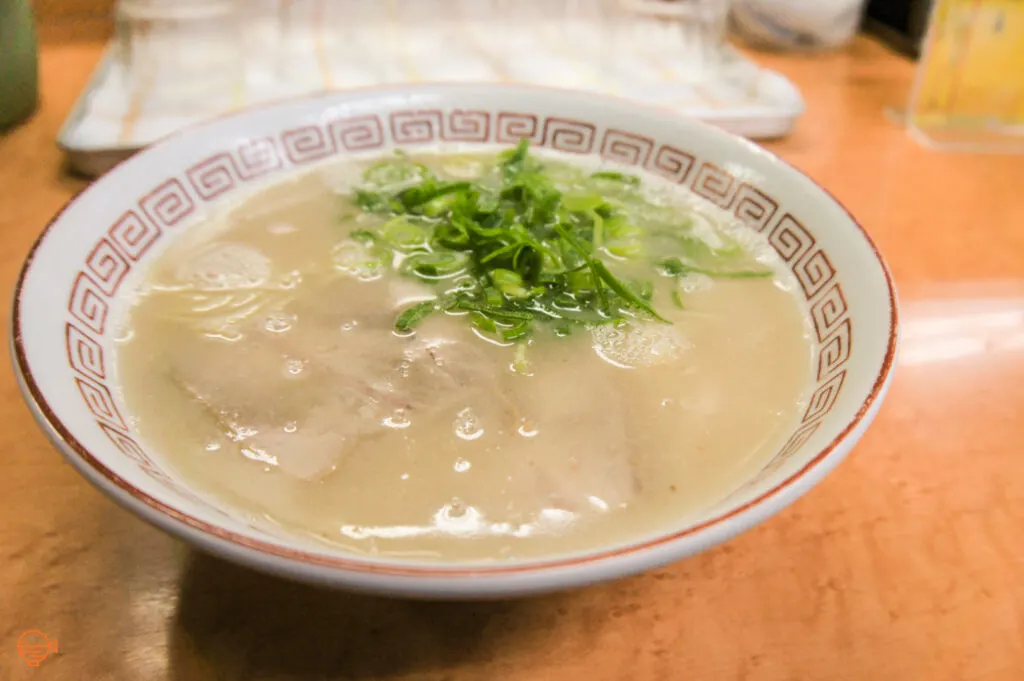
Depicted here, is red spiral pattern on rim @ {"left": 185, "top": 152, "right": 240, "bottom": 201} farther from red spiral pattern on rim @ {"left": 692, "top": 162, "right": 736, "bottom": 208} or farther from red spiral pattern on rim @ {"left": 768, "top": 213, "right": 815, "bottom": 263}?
red spiral pattern on rim @ {"left": 768, "top": 213, "right": 815, "bottom": 263}

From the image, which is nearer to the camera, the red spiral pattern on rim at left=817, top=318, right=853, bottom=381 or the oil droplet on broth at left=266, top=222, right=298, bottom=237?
the red spiral pattern on rim at left=817, top=318, right=853, bottom=381

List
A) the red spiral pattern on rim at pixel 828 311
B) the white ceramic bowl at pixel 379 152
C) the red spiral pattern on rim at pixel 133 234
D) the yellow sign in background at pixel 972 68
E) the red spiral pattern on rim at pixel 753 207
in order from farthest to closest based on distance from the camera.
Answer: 1. the yellow sign in background at pixel 972 68
2. the red spiral pattern on rim at pixel 753 207
3. the red spiral pattern on rim at pixel 133 234
4. the red spiral pattern on rim at pixel 828 311
5. the white ceramic bowl at pixel 379 152

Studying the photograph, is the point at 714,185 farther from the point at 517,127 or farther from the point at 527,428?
the point at 527,428

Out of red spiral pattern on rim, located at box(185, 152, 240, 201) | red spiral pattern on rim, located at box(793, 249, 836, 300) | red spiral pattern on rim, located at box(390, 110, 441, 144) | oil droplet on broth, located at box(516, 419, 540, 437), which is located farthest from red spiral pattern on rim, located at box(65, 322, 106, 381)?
red spiral pattern on rim, located at box(793, 249, 836, 300)

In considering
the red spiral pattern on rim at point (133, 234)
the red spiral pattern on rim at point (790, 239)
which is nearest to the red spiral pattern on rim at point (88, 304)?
the red spiral pattern on rim at point (133, 234)

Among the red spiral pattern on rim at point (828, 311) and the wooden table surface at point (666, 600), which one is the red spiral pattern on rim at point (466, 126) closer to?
the red spiral pattern on rim at point (828, 311)
